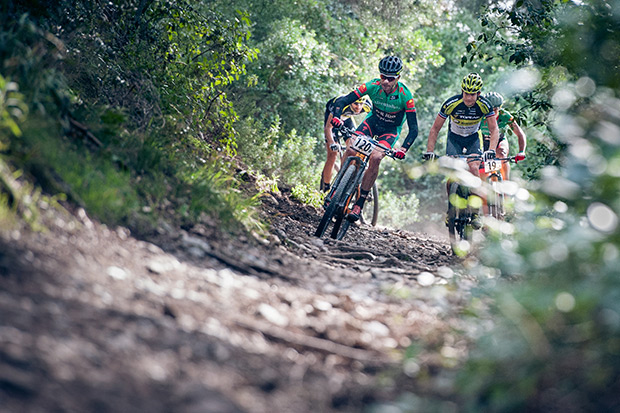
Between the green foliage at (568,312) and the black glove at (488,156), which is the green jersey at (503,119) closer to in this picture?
the black glove at (488,156)

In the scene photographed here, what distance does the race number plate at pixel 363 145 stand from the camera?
760 centimetres

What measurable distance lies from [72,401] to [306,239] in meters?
4.99

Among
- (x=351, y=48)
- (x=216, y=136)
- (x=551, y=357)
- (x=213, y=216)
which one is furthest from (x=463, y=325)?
(x=351, y=48)

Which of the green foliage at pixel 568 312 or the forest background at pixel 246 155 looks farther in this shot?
the forest background at pixel 246 155

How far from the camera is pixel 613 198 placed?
97.3 inches

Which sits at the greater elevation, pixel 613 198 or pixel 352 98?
pixel 352 98

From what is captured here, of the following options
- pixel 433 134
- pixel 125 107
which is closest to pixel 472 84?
pixel 433 134

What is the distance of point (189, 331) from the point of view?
112 inches

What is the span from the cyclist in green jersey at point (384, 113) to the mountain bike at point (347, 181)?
4.5 inches

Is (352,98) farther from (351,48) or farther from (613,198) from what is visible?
(351,48)

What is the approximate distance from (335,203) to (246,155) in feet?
10.0

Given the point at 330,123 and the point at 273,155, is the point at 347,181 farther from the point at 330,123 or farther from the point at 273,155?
the point at 273,155

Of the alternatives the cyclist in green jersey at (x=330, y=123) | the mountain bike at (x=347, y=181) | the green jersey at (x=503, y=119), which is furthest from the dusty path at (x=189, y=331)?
the cyclist in green jersey at (x=330, y=123)

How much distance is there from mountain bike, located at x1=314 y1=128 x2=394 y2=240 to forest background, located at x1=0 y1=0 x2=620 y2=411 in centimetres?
132
